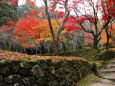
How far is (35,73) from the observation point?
3.38 metres

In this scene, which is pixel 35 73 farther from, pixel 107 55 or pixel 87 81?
pixel 107 55

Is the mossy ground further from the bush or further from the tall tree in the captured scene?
the tall tree

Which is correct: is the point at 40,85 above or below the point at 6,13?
A: below

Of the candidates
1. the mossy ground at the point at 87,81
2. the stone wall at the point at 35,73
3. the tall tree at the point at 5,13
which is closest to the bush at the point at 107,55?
the mossy ground at the point at 87,81

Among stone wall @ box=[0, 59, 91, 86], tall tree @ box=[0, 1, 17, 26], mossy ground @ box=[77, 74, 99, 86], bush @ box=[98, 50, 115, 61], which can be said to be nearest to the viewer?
stone wall @ box=[0, 59, 91, 86]

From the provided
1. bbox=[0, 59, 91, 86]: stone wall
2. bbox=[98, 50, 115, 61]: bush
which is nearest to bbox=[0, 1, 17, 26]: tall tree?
bbox=[98, 50, 115, 61]: bush

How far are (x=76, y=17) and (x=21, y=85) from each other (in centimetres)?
1234

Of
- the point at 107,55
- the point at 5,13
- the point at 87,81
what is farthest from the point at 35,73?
the point at 5,13

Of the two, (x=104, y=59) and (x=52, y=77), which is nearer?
(x=52, y=77)

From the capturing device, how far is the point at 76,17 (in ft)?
45.5

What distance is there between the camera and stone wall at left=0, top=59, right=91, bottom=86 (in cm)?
274

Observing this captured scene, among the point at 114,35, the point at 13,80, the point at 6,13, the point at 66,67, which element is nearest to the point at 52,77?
the point at 66,67

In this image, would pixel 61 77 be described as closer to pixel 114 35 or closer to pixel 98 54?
pixel 98 54

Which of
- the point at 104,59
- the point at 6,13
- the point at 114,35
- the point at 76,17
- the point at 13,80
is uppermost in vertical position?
the point at 6,13
